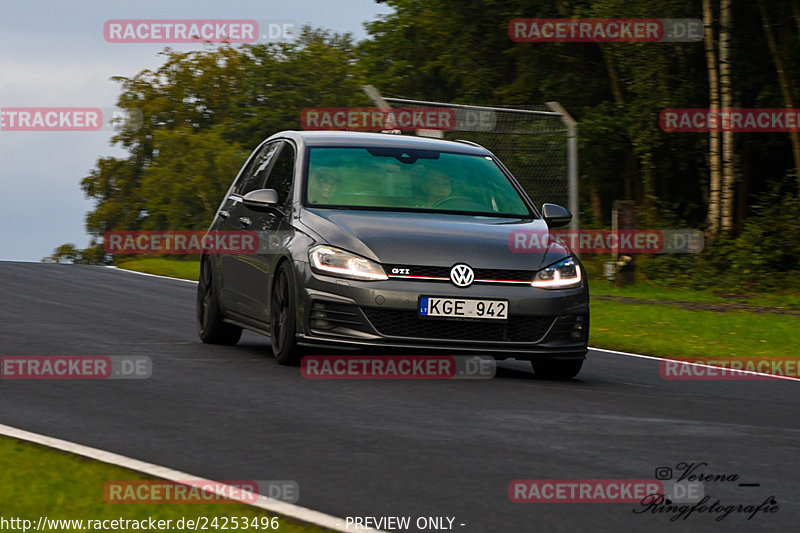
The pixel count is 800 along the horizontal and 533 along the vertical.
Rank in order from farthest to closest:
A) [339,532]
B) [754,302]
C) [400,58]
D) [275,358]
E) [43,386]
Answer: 1. [400,58]
2. [754,302]
3. [275,358]
4. [43,386]
5. [339,532]

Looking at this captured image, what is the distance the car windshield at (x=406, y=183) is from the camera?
10.6m

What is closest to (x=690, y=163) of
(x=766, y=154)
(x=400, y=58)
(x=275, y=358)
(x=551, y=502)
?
(x=766, y=154)

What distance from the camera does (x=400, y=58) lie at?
4631 centimetres

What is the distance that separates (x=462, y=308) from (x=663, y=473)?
3207 millimetres

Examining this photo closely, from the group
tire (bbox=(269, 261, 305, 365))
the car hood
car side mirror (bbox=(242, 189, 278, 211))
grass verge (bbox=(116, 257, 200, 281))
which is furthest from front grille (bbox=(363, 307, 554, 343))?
grass verge (bbox=(116, 257, 200, 281))

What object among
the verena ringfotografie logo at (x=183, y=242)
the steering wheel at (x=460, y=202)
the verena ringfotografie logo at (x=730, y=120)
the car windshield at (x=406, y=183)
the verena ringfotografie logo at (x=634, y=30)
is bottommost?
the verena ringfotografie logo at (x=183, y=242)

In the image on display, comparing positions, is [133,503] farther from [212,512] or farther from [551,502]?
[551,502]

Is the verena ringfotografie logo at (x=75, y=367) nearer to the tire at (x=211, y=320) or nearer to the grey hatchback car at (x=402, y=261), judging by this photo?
the grey hatchback car at (x=402, y=261)

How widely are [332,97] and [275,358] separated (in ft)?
171

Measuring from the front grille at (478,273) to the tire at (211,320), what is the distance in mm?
2797

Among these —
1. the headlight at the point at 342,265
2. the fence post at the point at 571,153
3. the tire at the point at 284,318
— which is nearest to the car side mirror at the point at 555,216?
the headlight at the point at 342,265

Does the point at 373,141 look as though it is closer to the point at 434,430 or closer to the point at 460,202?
the point at 460,202

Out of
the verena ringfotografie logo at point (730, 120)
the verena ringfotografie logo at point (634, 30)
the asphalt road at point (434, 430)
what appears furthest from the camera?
the verena ringfotografie logo at point (634, 30)

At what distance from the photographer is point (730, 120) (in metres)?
28.7
